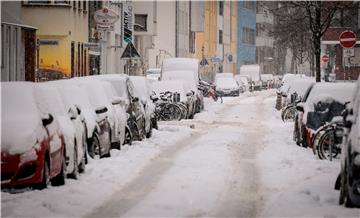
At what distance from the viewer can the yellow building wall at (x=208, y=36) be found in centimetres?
8894

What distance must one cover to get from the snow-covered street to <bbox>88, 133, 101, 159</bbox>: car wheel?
0.90 feet

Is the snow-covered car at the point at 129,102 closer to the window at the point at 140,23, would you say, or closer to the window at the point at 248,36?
the window at the point at 140,23

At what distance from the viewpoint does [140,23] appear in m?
64.5

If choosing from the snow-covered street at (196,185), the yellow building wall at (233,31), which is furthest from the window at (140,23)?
the yellow building wall at (233,31)

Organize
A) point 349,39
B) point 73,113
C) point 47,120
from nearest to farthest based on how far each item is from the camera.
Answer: point 47,120, point 73,113, point 349,39

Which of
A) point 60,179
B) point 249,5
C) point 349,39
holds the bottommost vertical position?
point 60,179

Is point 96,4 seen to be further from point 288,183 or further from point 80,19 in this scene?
point 288,183

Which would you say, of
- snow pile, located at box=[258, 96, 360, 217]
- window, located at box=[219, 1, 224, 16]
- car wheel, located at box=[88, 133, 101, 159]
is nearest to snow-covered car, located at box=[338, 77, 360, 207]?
snow pile, located at box=[258, 96, 360, 217]

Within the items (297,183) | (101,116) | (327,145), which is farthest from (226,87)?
(297,183)

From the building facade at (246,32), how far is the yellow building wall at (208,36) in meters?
16.5

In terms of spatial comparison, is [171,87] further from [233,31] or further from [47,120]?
[233,31]

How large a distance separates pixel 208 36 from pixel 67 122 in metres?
80.8

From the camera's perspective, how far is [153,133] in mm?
25047

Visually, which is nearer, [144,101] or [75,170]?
[75,170]
